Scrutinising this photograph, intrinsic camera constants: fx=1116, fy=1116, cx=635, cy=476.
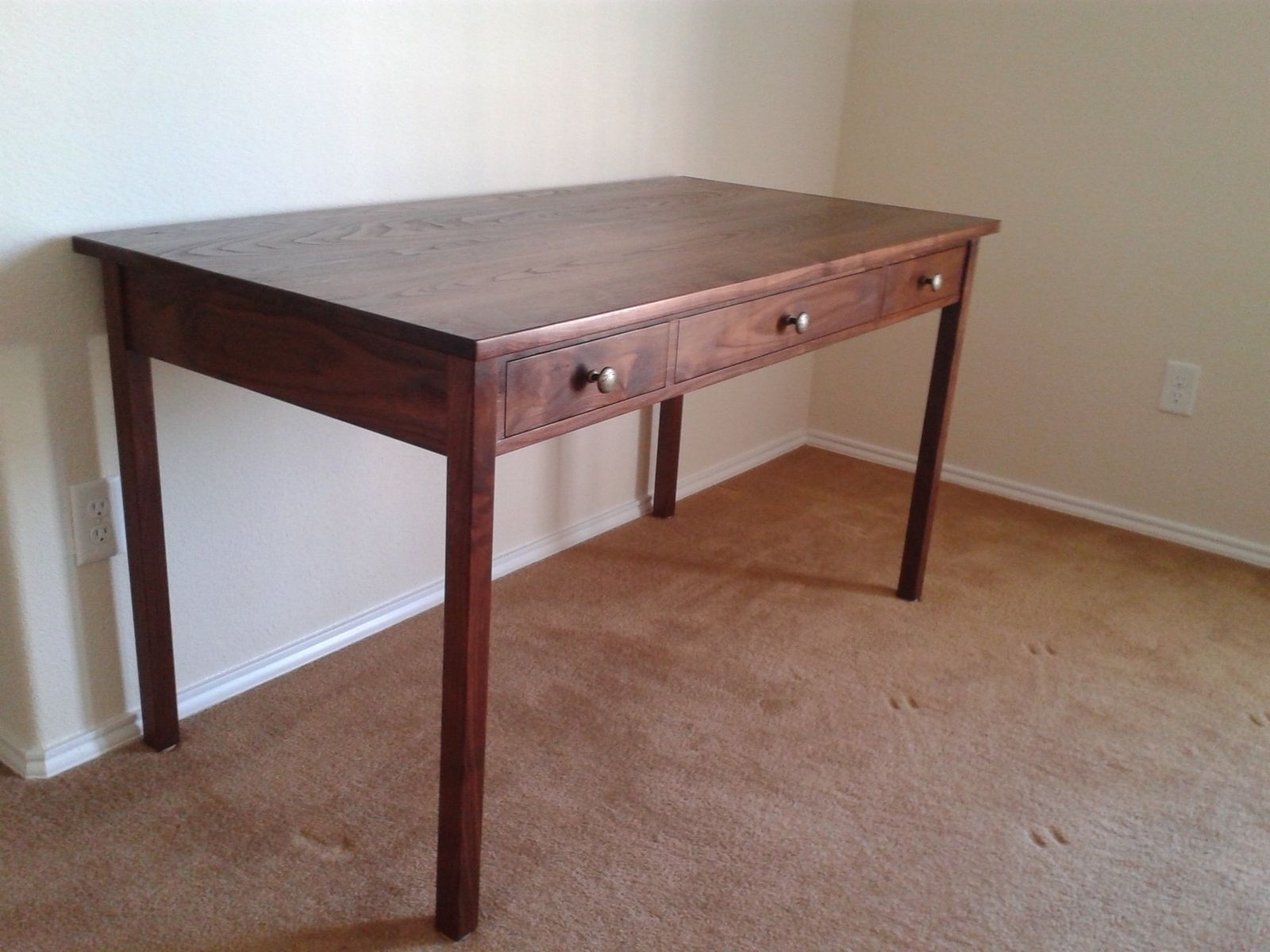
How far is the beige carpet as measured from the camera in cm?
132

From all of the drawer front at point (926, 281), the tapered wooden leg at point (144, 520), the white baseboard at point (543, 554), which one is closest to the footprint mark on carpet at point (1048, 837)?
the drawer front at point (926, 281)

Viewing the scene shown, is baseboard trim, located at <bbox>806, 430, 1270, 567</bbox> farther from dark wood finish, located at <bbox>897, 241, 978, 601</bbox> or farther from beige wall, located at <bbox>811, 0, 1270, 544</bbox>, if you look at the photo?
dark wood finish, located at <bbox>897, 241, 978, 601</bbox>

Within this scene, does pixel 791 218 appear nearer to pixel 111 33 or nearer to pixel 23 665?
pixel 111 33

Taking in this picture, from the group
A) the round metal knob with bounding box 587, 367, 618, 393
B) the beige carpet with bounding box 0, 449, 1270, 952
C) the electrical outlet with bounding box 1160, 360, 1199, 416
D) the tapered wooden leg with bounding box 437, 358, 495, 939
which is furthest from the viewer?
the electrical outlet with bounding box 1160, 360, 1199, 416

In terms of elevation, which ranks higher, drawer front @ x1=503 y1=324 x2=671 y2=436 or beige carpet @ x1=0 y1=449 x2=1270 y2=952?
drawer front @ x1=503 y1=324 x2=671 y2=436

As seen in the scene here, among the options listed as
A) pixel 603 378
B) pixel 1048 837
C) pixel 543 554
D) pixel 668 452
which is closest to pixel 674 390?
pixel 603 378

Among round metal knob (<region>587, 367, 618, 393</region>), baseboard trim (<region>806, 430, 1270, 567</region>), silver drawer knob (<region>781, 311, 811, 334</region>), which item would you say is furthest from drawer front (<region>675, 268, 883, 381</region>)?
baseboard trim (<region>806, 430, 1270, 567</region>)

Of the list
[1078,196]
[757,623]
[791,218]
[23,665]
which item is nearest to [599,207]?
[791,218]

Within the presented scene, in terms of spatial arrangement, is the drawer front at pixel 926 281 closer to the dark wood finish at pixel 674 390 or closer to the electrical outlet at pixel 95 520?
the dark wood finish at pixel 674 390

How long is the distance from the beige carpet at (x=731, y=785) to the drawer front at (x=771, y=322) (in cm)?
60

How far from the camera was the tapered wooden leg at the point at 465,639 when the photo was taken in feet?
3.49

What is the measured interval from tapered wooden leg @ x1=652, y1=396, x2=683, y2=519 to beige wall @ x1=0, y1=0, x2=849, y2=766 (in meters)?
0.15

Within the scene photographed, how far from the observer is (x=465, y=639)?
1.15 metres

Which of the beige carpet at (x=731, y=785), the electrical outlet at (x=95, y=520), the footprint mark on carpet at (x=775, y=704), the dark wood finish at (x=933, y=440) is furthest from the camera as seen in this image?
the dark wood finish at (x=933, y=440)
